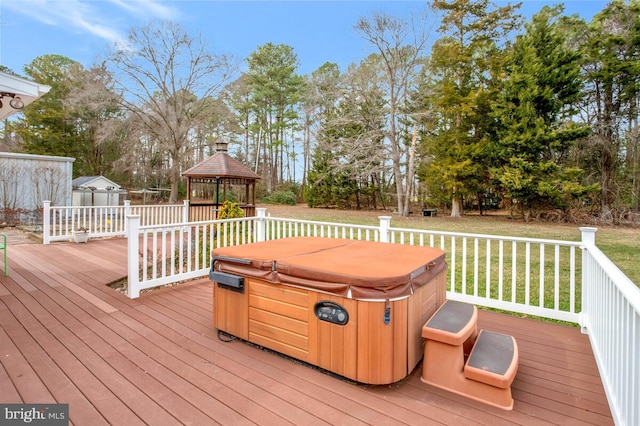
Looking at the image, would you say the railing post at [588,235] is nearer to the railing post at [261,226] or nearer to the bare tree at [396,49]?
the railing post at [261,226]

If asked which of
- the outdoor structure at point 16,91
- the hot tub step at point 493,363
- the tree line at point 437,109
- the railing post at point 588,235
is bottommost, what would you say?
the hot tub step at point 493,363

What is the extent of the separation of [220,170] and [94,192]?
9130mm

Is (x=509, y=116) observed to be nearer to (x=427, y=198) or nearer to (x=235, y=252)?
(x=427, y=198)

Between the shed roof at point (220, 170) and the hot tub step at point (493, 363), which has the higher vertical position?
the shed roof at point (220, 170)

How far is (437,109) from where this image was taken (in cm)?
1549

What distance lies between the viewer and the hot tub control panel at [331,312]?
2.08 m

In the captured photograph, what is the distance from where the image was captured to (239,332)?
267 cm

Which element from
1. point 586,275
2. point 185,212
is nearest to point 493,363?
point 586,275

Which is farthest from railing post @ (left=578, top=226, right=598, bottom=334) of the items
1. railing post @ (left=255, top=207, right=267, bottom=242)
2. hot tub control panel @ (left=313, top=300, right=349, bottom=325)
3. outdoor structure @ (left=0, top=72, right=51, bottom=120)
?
outdoor structure @ (left=0, top=72, right=51, bottom=120)

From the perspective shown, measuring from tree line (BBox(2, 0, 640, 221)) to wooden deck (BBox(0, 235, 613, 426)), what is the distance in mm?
12954

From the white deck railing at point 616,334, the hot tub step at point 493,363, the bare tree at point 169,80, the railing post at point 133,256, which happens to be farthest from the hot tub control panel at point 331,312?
the bare tree at point 169,80

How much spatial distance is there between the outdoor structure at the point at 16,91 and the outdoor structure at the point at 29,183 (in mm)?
7658

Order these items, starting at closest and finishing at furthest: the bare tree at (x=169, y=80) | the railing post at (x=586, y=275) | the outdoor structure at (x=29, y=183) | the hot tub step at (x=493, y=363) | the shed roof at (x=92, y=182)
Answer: the hot tub step at (x=493, y=363), the railing post at (x=586, y=275), the outdoor structure at (x=29, y=183), the shed roof at (x=92, y=182), the bare tree at (x=169, y=80)

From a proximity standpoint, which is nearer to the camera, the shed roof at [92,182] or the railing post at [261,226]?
the railing post at [261,226]
